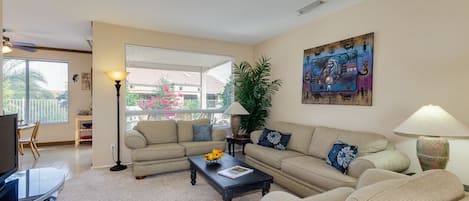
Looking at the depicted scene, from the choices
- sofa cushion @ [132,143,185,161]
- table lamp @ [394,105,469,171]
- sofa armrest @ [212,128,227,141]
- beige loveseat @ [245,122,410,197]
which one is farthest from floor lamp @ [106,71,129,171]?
table lamp @ [394,105,469,171]

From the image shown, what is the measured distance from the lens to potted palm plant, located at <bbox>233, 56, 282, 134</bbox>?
190 inches

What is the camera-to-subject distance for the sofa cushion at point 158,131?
402 cm

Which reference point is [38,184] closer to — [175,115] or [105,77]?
[105,77]

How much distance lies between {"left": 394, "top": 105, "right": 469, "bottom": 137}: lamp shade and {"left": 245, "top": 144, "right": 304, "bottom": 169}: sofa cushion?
1.47m

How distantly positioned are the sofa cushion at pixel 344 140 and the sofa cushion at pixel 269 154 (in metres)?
0.29

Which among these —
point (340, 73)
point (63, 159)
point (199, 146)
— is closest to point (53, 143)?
point (63, 159)

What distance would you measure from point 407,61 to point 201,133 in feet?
10.7

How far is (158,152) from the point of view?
3.61 meters

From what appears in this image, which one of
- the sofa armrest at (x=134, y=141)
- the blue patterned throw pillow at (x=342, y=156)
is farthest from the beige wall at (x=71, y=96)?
the blue patterned throw pillow at (x=342, y=156)

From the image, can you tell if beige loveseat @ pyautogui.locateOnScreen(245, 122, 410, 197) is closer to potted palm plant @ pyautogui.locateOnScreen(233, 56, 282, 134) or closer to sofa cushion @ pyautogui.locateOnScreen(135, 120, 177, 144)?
potted palm plant @ pyautogui.locateOnScreen(233, 56, 282, 134)

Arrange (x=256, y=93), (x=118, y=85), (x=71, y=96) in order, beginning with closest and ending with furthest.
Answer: (x=118, y=85) < (x=256, y=93) < (x=71, y=96)

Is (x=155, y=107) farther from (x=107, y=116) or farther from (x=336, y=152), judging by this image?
(x=336, y=152)

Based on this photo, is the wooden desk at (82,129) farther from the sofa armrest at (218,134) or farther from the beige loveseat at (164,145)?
the sofa armrest at (218,134)

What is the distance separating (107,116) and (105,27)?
158cm
